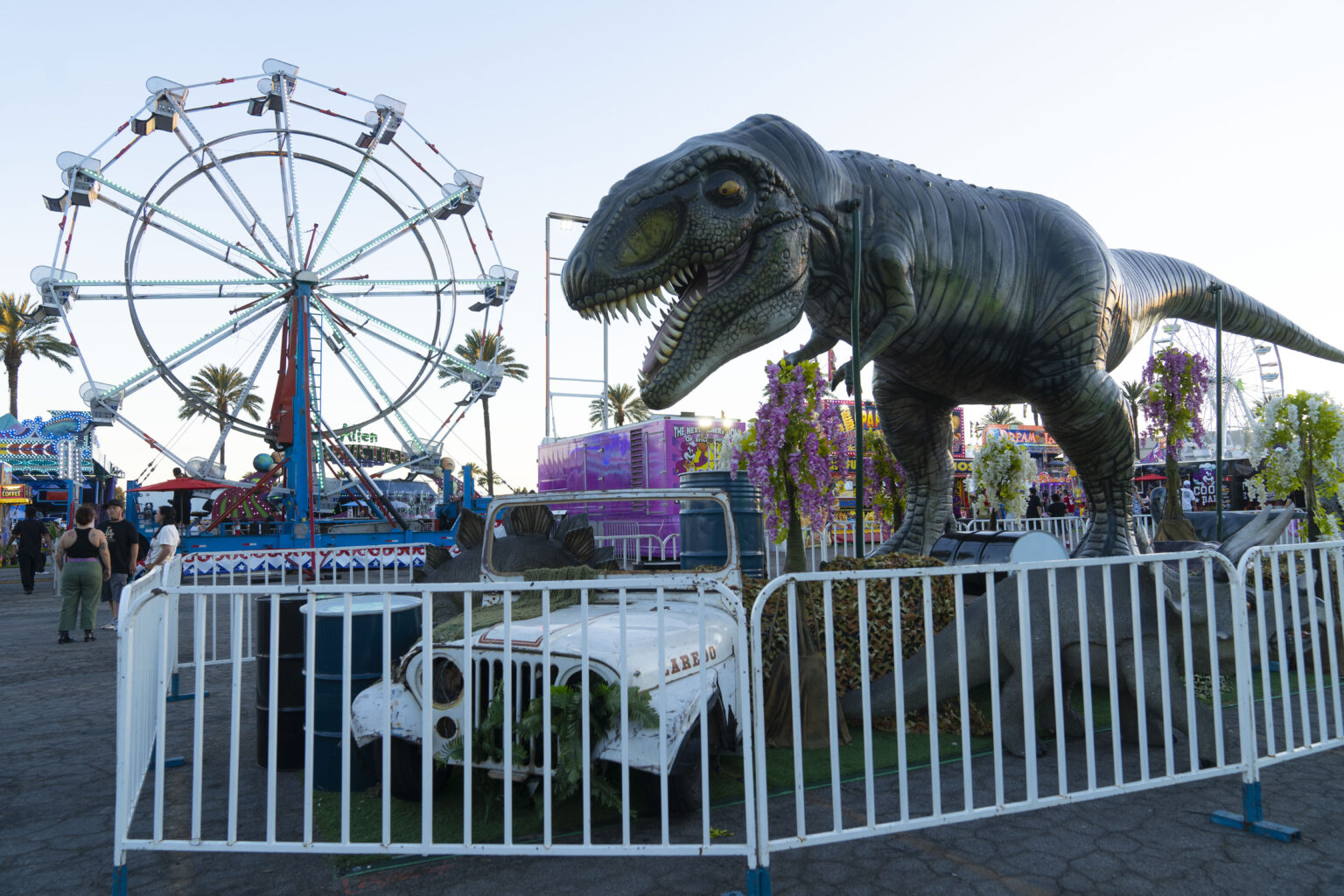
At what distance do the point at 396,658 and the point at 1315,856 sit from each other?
3.86 metres

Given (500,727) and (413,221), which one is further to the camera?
(413,221)

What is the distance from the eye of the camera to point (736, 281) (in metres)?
3.98

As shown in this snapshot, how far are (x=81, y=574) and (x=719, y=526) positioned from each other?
6818mm

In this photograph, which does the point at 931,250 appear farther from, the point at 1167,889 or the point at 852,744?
the point at 1167,889

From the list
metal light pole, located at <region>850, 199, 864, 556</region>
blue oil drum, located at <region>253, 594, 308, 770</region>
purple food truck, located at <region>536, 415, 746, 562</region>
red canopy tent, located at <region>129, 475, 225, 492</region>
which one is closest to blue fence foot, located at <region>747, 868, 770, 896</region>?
Answer: metal light pole, located at <region>850, 199, 864, 556</region>

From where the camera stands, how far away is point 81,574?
8469 mm

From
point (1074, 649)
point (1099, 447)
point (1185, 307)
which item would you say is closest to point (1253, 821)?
point (1074, 649)

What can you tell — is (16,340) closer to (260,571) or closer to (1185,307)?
(260,571)

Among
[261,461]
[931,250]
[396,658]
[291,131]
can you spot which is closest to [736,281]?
[931,250]

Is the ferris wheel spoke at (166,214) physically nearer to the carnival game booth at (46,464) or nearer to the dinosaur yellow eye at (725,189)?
the carnival game booth at (46,464)

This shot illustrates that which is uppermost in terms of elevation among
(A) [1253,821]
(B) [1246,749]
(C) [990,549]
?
(C) [990,549]

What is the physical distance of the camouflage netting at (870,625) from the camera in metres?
4.45

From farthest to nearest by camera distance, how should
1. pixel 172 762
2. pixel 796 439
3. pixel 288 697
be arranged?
pixel 796 439
pixel 172 762
pixel 288 697

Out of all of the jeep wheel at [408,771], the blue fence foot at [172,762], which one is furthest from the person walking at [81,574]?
the jeep wheel at [408,771]
